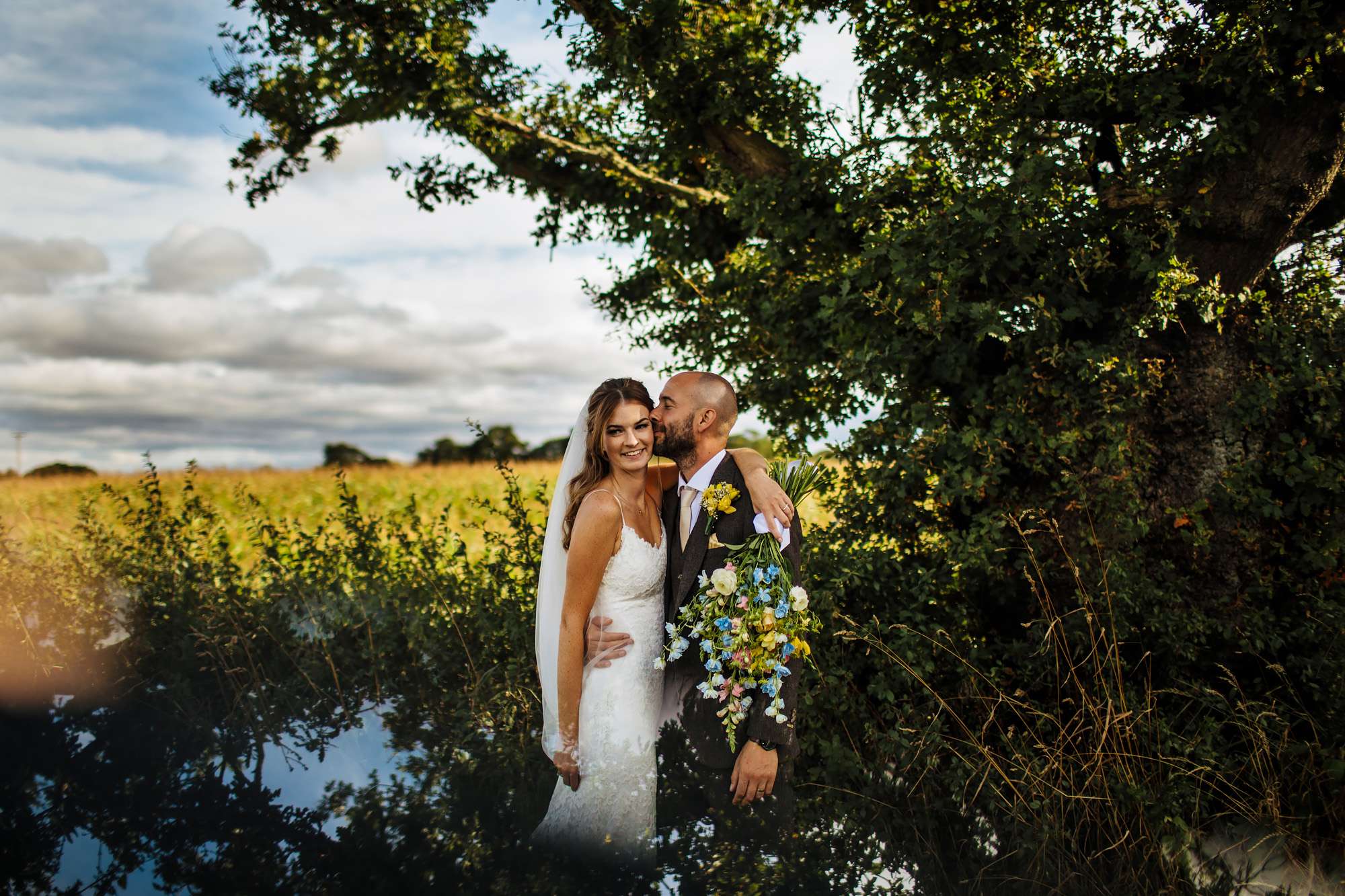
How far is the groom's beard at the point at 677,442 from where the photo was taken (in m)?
3.97

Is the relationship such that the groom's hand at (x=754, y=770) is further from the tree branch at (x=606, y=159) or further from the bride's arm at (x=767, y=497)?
the tree branch at (x=606, y=159)

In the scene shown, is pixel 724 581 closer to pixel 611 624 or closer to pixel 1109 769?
pixel 611 624

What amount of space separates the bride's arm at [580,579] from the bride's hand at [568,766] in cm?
19

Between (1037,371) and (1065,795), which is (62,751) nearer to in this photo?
(1065,795)

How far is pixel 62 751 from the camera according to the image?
6.87 meters

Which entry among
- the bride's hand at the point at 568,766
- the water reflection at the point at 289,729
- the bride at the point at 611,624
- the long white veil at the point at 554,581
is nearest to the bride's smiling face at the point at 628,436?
the bride at the point at 611,624

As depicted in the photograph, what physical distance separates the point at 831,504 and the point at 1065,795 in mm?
2964

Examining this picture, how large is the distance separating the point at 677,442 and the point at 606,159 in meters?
5.65

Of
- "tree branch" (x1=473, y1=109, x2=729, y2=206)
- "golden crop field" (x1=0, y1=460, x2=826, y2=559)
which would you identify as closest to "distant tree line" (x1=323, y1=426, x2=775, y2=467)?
"golden crop field" (x1=0, y1=460, x2=826, y2=559)

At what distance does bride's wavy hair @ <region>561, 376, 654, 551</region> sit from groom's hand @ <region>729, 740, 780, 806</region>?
1188mm

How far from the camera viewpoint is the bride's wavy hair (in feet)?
12.8

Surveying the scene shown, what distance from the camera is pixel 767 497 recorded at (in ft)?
12.5

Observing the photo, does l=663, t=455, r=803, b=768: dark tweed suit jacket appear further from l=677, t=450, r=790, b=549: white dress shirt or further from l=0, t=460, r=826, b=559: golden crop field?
l=0, t=460, r=826, b=559: golden crop field

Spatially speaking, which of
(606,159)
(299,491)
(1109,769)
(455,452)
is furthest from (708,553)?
(455,452)
